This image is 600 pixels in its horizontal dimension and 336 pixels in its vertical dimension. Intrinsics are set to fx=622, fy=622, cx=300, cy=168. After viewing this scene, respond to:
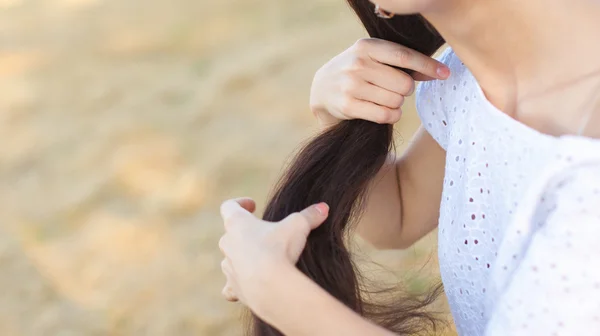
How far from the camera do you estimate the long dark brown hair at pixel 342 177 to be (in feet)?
2.10

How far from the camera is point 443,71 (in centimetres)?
65

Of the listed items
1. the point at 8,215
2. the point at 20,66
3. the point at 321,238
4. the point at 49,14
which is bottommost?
the point at 321,238

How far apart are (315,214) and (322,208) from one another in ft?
0.04

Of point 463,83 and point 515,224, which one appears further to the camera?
point 463,83

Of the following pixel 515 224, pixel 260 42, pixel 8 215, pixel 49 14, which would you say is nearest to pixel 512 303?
pixel 515 224

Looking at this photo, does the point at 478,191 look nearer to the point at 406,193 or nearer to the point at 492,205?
the point at 492,205

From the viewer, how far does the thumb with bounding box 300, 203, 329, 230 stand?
0.61 meters

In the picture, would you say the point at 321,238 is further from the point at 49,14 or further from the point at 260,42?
the point at 49,14

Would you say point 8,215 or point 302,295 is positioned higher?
point 8,215

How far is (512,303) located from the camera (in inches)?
19.3

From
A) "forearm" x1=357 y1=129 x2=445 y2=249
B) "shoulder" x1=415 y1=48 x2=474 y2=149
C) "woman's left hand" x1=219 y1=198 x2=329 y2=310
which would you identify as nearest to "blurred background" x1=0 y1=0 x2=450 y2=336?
"forearm" x1=357 y1=129 x2=445 y2=249

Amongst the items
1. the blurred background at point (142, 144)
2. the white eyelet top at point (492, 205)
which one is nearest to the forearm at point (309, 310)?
the white eyelet top at point (492, 205)

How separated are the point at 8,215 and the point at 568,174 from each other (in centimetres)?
152

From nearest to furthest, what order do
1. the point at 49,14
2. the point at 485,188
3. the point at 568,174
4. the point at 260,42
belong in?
the point at 568,174 < the point at 485,188 < the point at 260,42 < the point at 49,14
